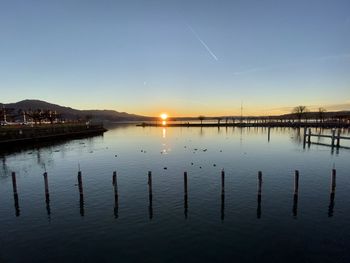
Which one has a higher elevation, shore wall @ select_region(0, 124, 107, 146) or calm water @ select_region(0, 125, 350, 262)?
shore wall @ select_region(0, 124, 107, 146)

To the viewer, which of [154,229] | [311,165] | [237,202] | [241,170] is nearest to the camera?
[154,229]

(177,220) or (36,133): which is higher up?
(36,133)

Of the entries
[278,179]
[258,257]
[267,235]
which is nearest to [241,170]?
[278,179]

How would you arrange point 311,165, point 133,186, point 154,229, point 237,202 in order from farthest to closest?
point 311,165, point 133,186, point 237,202, point 154,229

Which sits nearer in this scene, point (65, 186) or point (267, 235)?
point (267, 235)

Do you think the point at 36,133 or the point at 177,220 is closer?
the point at 177,220

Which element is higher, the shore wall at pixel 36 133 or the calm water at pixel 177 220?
the shore wall at pixel 36 133

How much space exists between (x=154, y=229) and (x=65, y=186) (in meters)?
18.0

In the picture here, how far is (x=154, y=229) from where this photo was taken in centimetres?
2042

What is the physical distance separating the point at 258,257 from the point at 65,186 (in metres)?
26.0

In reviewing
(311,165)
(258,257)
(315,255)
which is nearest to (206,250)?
(258,257)

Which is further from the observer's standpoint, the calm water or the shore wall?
the shore wall

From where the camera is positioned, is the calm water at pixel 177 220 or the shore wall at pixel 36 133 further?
the shore wall at pixel 36 133

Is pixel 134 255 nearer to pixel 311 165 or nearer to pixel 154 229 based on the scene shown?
pixel 154 229
